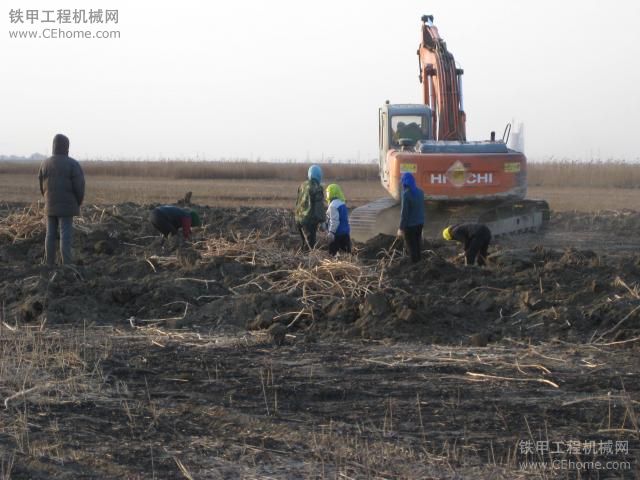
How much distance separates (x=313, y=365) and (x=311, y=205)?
5.39 m

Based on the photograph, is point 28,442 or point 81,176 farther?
point 81,176

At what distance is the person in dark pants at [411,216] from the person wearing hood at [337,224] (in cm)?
74

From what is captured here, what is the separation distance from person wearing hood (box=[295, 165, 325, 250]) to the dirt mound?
47 centimetres

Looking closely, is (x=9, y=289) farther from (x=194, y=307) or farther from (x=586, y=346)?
(x=586, y=346)

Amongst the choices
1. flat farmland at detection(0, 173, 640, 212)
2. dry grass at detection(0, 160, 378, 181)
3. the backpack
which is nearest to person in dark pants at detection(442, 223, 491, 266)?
the backpack

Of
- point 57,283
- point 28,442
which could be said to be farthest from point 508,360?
point 57,283

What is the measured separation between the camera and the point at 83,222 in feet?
57.2

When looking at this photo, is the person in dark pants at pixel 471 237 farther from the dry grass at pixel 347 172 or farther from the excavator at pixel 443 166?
the dry grass at pixel 347 172

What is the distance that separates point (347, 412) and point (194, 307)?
434cm

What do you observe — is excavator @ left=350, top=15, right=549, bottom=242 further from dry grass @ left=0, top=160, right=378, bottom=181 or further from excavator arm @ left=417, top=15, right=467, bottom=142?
dry grass @ left=0, top=160, right=378, bottom=181

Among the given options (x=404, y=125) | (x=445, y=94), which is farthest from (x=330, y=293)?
(x=445, y=94)

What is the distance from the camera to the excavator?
17.8m

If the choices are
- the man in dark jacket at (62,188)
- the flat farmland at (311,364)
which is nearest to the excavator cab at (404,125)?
the flat farmland at (311,364)

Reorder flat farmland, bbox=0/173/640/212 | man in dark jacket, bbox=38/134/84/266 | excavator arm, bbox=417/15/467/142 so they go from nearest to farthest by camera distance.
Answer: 1. man in dark jacket, bbox=38/134/84/266
2. excavator arm, bbox=417/15/467/142
3. flat farmland, bbox=0/173/640/212
